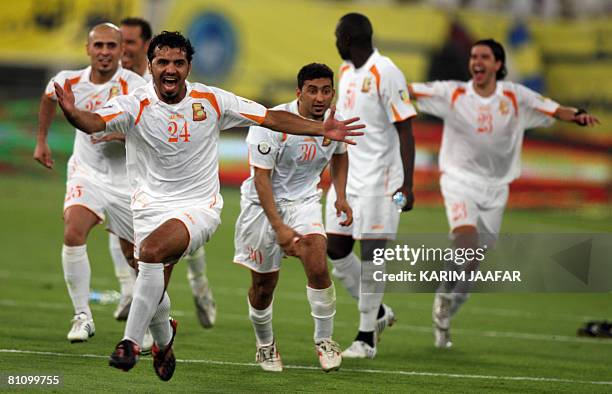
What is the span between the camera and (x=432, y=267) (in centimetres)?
1221

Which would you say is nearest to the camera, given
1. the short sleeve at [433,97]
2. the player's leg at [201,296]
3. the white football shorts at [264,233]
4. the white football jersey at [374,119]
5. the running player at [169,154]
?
the running player at [169,154]

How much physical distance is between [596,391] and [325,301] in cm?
214

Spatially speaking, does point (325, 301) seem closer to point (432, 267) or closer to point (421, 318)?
point (432, 267)

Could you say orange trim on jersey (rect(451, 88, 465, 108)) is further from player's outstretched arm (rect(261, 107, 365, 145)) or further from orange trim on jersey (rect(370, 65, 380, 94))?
player's outstretched arm (rect(261, 107, 365, 145))

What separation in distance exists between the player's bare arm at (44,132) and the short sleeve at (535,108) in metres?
4.57

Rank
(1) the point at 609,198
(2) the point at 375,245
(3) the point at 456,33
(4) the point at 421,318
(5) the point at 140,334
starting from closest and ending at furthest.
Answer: (5) the point at 140,334, (2) the point at 375,245, (4) the point at 421,318, (1) the point at 609,198, (3) the point at 456,33

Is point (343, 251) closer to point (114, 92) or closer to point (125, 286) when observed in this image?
point (125, 286)

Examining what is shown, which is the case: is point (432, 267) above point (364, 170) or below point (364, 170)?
below

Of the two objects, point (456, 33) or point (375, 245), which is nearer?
point (375, 245)

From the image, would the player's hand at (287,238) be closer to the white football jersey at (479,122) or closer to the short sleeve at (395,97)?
the short sleeve at (395,97)

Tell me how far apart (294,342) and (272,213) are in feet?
8.29

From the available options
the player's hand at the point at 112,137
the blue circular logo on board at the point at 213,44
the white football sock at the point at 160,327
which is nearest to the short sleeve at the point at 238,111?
the white football sock at the point at 160,327

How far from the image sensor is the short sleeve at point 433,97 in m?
12.0

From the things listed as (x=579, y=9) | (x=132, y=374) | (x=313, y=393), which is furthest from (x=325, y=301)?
(x=579, y=9)
